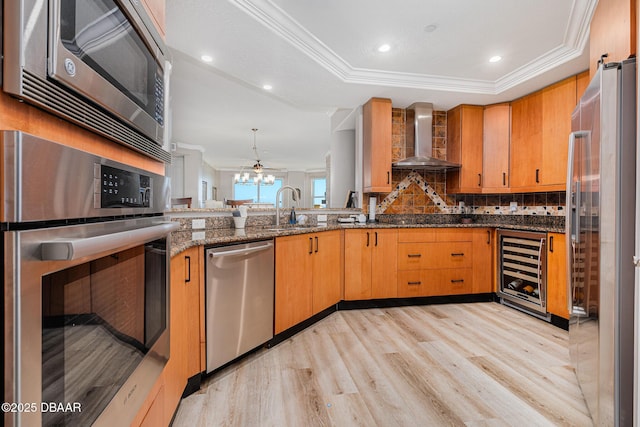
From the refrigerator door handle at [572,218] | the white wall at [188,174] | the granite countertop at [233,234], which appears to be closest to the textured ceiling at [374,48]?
the refrigerator door handle at [572,218]

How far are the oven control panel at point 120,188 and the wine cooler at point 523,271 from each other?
3.40 m

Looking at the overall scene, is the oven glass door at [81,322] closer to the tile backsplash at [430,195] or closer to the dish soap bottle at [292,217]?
the dish soap bottle at [292,217]

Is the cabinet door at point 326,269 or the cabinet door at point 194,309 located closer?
the cabinet door at point 194,309

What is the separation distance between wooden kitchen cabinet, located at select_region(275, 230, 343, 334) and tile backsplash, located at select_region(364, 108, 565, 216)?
42.6 inches

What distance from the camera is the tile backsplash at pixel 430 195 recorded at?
3779mm

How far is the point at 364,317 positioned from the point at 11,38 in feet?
9.86

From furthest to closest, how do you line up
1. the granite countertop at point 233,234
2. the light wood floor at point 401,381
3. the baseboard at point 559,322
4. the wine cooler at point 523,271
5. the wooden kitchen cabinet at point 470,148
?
the wooden kitchen cabinet at point 470,148 → the wine cooler at point 523,271 → the baseboard at point 559,322 → the granite countertop at point 233,234 → the light wood floor at point 401,381

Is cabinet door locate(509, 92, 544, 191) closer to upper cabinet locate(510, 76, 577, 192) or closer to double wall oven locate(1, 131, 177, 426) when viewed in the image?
upper cabinet locate(510, 76, 577, 192)

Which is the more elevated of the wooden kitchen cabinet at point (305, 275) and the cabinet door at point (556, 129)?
the cabinet door at point (556, 129)

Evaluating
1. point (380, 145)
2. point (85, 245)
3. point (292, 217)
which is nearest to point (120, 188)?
point (85, 245)

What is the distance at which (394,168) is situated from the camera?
382 cm

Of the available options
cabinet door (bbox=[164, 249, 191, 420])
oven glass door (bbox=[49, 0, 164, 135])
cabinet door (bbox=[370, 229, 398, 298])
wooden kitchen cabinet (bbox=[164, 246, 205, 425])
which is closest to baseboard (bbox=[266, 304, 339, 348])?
cabinet door (bbox=[370, 229, 398, 298])

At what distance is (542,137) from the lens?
Answer: 3.16 m

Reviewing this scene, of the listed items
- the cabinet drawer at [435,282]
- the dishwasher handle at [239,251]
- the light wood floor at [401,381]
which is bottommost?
the light wood floor at [401,381]
